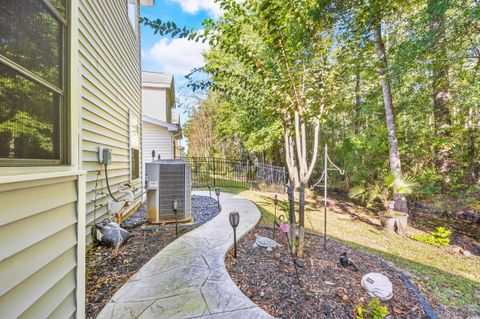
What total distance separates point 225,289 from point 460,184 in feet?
24.9

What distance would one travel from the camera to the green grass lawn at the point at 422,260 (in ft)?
9.25

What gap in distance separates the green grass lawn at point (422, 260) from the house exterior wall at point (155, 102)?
6.64 metres

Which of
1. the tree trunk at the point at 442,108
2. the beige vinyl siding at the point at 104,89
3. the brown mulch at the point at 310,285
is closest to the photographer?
the brown mulch at the point at 310,285

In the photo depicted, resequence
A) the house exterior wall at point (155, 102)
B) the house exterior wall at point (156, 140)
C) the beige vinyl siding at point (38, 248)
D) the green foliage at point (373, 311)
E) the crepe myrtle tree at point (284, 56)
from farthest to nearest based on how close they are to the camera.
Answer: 1. the house exterior wall at point (155, 102)
2. the house exterior wall at point (156, 140)
3. the crepe myrtle tree at point (284, 56)
4. the green foliage at point (373, 311)
5. the beige vinyl siding at point (38, 248)

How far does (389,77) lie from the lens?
6156mm

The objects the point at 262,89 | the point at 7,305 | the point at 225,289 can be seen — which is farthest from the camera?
the point at 262,89

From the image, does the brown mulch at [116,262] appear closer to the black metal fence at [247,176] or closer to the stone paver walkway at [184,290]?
the stone paver walkway at [184,290]

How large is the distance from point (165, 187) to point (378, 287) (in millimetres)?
3411

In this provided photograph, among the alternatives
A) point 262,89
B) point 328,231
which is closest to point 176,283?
point 262,89

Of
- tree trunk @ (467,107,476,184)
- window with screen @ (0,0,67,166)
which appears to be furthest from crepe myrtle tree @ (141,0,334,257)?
tree trunk @ (467,107,476,184)

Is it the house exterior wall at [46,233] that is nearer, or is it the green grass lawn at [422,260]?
the house exterior wall at [46,233]

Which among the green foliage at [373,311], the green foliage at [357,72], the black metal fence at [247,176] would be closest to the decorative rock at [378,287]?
the green foliage at [373,311]

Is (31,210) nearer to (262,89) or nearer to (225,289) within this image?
(225,289)

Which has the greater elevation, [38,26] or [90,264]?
[38,26]
